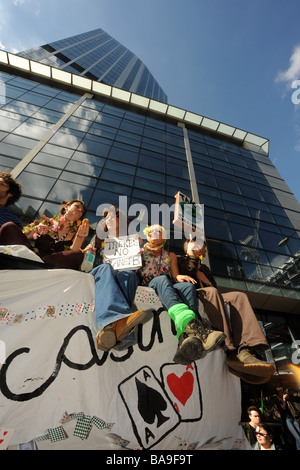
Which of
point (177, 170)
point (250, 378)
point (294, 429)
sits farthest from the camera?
point (177, 170)

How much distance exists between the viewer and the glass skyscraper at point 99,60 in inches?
1564

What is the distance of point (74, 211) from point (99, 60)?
66.2 m

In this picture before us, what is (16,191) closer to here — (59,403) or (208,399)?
(59,403)

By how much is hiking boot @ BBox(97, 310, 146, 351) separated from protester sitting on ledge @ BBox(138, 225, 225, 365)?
1.49ft

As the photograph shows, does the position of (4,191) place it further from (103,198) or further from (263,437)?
(103,198)

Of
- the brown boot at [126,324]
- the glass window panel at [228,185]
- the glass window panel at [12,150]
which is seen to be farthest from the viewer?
the glass window panel at [228,185]

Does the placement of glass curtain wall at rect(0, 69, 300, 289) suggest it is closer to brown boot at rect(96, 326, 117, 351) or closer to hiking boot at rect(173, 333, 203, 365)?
hiking boot at rect(173, 333, 203, 365)

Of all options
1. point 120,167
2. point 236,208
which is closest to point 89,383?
point 120,167

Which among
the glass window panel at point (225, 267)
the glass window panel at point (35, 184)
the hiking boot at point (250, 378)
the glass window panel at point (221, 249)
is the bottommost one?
the hiking boot at point (250, 378)

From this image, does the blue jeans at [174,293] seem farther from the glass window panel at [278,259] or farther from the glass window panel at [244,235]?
the glass window panel at [278,259]

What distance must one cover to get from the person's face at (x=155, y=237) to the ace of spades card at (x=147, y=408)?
1652mm

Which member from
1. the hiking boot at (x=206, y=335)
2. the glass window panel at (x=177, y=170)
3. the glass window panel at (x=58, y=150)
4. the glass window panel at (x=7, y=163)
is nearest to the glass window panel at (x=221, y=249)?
the glass window panel at (x=177, y=170)

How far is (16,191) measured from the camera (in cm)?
338

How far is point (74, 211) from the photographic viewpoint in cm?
325
